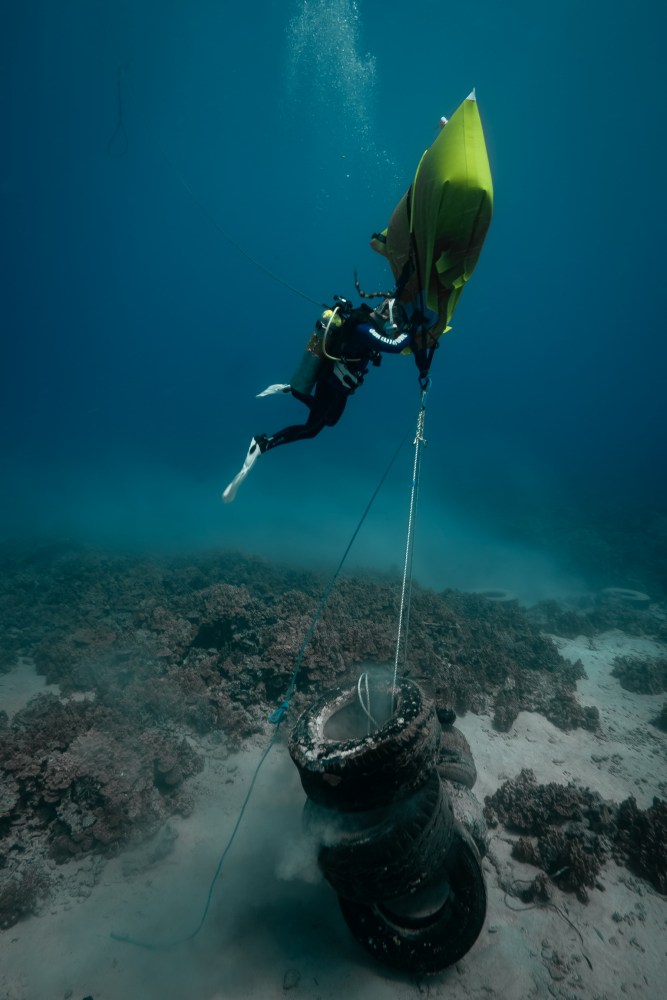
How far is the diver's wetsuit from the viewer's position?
563 cm

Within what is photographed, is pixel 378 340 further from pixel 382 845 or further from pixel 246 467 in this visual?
pixel 382 845

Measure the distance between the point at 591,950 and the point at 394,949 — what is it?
2428 millimetres

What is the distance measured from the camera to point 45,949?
4.23 meters

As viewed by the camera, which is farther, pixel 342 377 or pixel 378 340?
pixel 342 377

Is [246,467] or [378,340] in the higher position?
[378,340]

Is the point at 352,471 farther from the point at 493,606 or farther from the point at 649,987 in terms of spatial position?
the point at 649,987

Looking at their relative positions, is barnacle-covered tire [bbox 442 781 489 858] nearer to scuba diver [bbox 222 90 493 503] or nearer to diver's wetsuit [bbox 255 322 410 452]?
scuba diver [bbox 222 90 493 503]

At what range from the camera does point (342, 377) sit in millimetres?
6352

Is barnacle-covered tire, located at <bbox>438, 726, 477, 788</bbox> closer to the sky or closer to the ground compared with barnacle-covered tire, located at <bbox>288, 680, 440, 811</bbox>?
closer to the ground

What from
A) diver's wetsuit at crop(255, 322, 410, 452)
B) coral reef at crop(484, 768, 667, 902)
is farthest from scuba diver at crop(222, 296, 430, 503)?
coral reef at crop(484, 768, 667, 902)

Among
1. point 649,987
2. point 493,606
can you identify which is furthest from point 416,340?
point 493,606

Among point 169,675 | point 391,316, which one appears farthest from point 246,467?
point 169,675

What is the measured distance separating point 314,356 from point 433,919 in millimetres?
7214

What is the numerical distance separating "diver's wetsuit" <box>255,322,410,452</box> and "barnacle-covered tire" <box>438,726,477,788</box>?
5.21 meters
